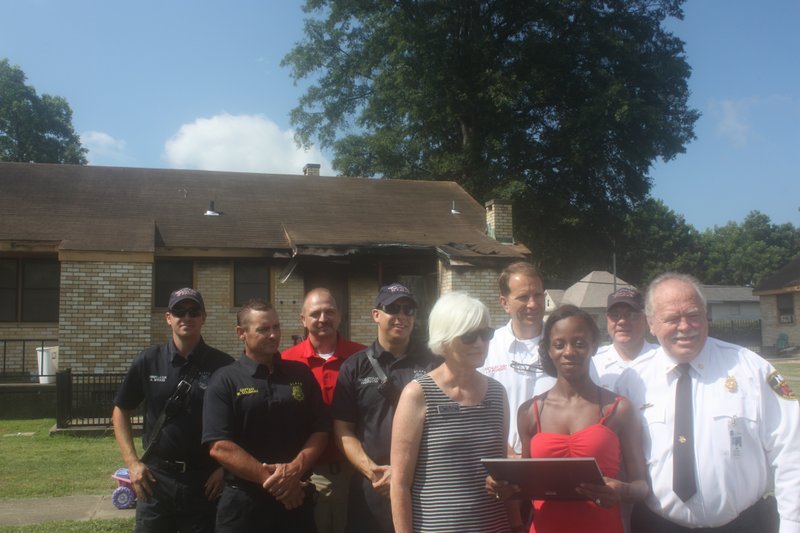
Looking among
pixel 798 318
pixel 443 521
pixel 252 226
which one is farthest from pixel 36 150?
pixel 443 521

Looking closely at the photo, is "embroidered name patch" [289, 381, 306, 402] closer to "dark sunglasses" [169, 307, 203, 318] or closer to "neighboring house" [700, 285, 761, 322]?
"dark sunglasses" [169, 307, 203, 318]

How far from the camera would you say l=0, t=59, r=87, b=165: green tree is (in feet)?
144

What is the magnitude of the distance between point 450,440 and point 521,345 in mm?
1087

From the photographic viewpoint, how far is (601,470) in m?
3.01

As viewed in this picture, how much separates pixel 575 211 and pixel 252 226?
44.6 feet

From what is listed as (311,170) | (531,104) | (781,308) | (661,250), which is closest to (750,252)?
(661,250)

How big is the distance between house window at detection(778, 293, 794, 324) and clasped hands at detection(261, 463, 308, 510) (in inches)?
1305

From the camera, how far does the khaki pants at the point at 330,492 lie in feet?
13.7

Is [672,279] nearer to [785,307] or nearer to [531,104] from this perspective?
[531,104]

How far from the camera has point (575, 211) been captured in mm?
25797

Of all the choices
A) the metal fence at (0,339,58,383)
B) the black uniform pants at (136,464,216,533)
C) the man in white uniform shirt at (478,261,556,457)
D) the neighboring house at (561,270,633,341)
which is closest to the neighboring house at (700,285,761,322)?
the neighboring house at (561,270,633,341)

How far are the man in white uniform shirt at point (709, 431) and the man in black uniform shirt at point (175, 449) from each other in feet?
8.13

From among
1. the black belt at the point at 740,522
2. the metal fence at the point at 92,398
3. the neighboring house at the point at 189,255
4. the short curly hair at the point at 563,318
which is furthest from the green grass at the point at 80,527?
the neighboring house at the point at 189,255

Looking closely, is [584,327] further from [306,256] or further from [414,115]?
[414,115]
